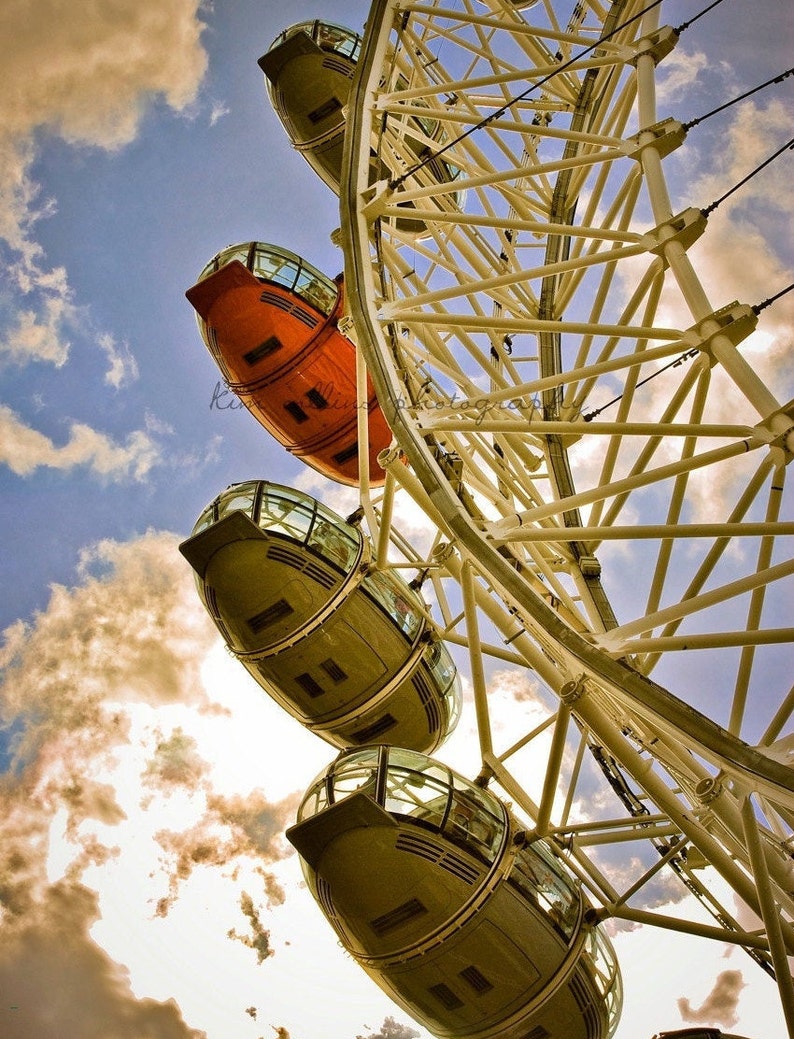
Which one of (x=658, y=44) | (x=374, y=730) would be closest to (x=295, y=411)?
(x=374, y=730)

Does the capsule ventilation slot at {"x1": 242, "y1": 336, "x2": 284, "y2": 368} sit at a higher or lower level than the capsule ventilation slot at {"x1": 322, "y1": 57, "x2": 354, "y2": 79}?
lower

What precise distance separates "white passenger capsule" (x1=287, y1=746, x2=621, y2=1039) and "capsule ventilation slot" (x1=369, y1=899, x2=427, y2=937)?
0.04 feet

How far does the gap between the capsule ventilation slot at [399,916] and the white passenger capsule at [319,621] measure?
3.77 m

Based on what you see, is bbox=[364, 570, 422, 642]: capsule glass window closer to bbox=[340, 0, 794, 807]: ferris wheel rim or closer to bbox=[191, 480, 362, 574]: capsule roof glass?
bbox=[191, 480, 362, 574]: capsule roof glass

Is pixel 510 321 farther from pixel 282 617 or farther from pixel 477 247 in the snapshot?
pixel 477 247

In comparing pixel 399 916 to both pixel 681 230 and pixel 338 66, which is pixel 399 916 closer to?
pixel 681 230

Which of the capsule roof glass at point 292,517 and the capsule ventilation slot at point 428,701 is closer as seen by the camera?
the capsule roof glass at point 292,517

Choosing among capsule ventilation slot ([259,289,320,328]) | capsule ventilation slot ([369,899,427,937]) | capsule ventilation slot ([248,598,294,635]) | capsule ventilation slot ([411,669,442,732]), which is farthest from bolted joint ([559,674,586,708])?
capsule ventilation slot ([259,289,320,328])

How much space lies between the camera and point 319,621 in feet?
44.9

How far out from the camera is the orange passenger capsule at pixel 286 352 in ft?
54.8


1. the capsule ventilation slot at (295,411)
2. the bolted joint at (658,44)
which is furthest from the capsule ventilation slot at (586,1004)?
the bolted joint at (658,44)

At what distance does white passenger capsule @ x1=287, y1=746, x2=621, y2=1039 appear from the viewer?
10797 millimetres

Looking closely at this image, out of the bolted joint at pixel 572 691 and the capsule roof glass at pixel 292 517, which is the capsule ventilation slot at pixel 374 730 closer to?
the capsule roof glass at pixel 292 517

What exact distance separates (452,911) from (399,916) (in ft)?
1.90
